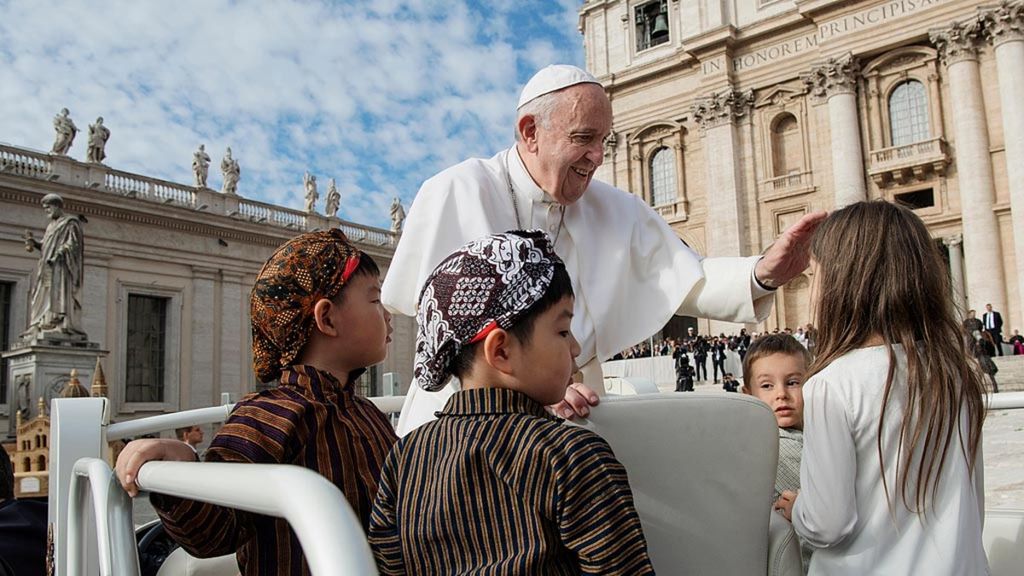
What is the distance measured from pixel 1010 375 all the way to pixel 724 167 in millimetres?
15224

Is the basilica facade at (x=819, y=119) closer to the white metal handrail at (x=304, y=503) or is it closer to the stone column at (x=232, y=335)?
the stone column at (x=232, y=335)

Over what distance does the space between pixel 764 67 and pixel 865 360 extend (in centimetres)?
2968

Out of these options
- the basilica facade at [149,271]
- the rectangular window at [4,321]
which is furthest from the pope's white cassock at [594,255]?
the rectangular window at [4,321]

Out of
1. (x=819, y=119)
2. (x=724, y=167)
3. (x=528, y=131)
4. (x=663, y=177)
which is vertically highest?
(x=819, y=119)

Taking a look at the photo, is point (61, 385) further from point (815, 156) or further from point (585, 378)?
point (815, 156)

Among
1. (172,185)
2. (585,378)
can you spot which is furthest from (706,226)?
(585,378)

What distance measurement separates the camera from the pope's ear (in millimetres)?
2581

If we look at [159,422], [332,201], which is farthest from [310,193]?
[159,422]

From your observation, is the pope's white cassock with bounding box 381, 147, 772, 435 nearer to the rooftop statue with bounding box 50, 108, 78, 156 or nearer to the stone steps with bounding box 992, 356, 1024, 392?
the stone steps with bounding box 992, 356, 1024, 392

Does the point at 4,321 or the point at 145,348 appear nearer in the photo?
the point at 4,321

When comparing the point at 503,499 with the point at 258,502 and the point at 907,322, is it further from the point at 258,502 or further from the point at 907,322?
the point at 907,322

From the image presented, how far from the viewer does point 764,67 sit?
29.0m

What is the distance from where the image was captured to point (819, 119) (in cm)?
2742

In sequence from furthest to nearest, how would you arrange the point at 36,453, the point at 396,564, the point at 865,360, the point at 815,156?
the point at 815,156 < the point at 36,453 < the point at 865,360 < the point at 396,564
